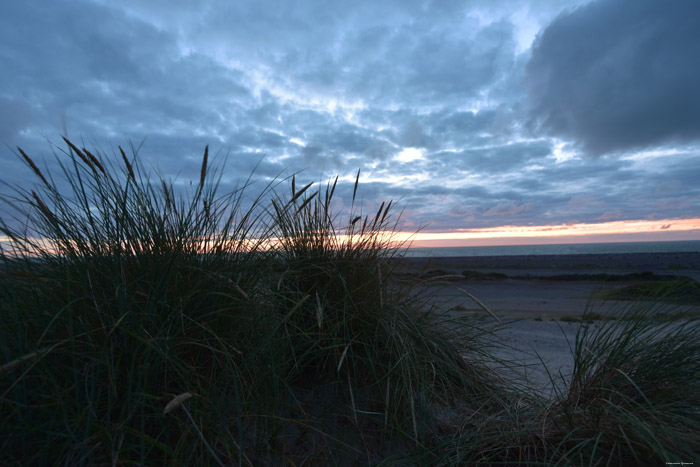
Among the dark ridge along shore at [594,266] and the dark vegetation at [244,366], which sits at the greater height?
the dark vegetation at [244,366]

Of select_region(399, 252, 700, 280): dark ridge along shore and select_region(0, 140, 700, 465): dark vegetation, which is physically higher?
select_region(0, 140, 700, 465): dark vegetation

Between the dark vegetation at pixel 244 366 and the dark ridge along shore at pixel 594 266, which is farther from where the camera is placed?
the dark ridge along shore at pixel 594 266

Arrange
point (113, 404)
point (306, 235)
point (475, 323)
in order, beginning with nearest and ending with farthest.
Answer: point (113, 404)
point (306, 235)
point (475, 323)

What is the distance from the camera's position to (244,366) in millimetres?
1670

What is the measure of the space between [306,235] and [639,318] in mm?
2201

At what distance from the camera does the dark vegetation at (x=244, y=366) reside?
133cm

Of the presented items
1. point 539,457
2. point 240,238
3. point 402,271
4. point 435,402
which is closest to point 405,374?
point 435,402

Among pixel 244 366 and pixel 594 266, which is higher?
pixel 244 366

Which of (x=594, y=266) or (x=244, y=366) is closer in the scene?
(x=244, y=366)

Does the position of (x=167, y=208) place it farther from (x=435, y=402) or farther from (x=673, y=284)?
(x=673, y=284)

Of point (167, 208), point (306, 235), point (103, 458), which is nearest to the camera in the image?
Answer: point (103, 458)

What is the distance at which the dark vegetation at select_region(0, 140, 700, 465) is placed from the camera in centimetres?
133

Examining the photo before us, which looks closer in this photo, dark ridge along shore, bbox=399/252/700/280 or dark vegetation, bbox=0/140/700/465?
dark vegetation, bbox=0/140/700/465

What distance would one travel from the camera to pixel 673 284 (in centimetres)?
246
